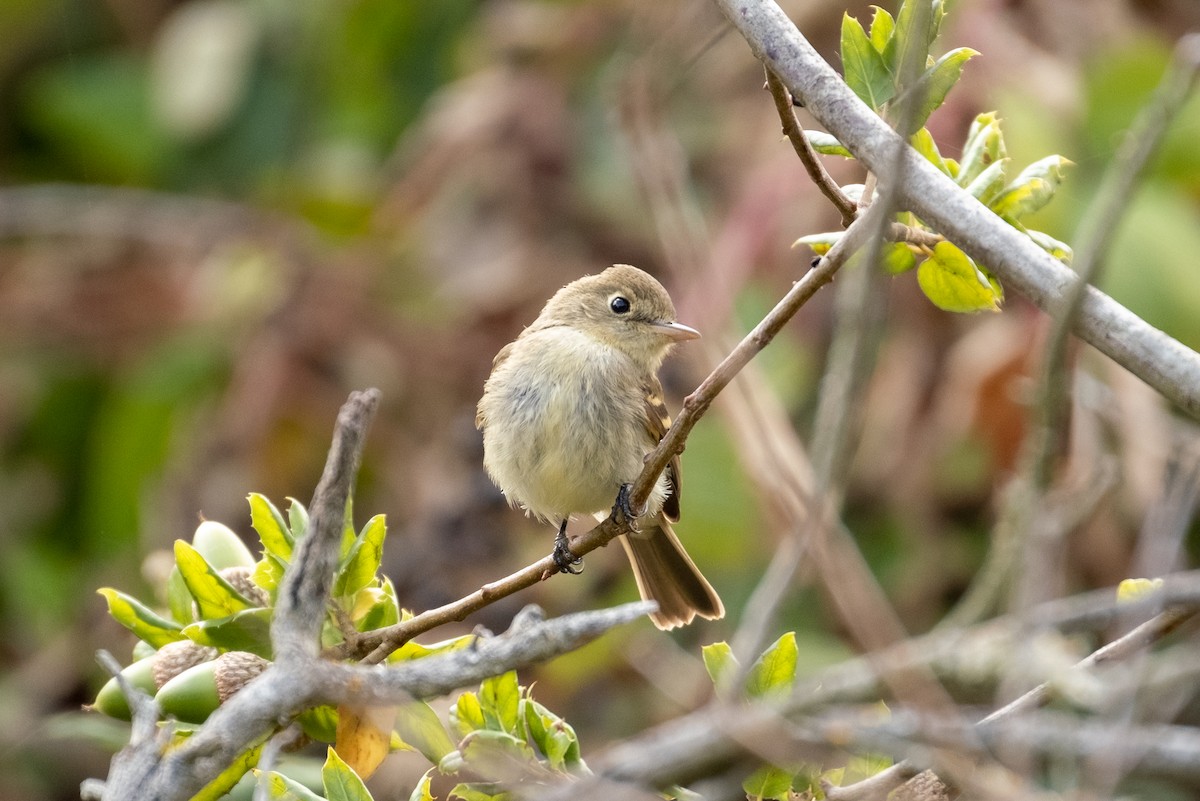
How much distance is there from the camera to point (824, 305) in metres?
4.98

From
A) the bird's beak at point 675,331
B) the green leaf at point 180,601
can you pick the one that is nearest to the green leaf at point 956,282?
the green leaf at point 180,601

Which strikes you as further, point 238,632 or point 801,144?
point 238,632

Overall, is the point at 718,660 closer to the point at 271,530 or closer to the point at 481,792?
the point at 481,792

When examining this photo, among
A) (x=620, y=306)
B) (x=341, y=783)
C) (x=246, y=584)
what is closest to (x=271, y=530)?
(x=246, y=584)

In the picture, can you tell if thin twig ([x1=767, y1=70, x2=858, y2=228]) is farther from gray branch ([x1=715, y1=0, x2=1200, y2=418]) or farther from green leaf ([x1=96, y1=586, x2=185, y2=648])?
green leaf ([x1=96, y1=586, x2=185, y2=648])

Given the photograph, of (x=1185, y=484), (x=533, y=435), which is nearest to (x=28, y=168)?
(x=533, y=435)

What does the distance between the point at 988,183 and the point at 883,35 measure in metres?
0.28

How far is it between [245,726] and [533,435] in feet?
5.89

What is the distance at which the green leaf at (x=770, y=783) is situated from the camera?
2.01 meters

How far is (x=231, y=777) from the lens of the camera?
2.11m

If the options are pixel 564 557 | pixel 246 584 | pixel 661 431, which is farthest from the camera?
pixel 661 431

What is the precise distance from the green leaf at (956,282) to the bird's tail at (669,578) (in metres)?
1.60

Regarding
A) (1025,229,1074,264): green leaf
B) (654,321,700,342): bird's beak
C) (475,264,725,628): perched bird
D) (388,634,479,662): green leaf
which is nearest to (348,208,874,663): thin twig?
(388,634,479,662): green leaf

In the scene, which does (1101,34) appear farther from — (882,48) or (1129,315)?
(1129,315)
